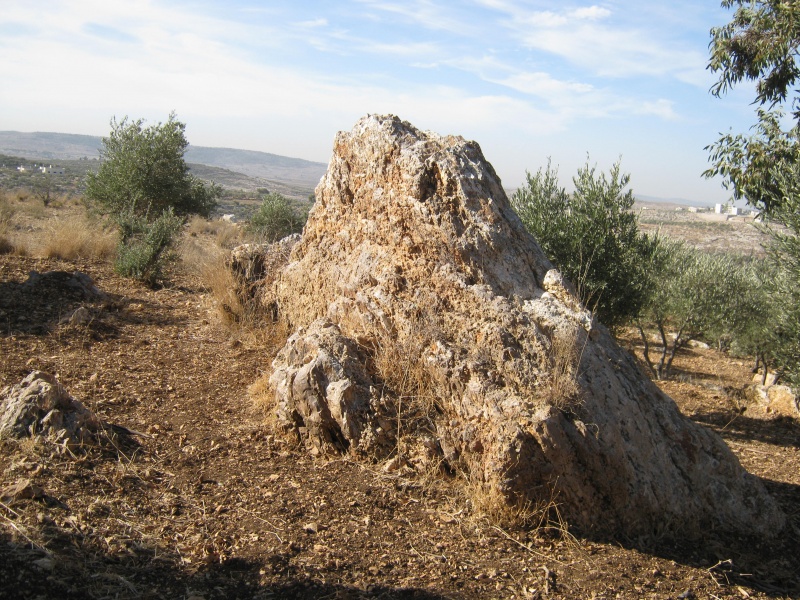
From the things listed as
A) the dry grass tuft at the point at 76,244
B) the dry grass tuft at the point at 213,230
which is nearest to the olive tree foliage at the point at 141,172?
the dry grass tuft at the point at 213,230

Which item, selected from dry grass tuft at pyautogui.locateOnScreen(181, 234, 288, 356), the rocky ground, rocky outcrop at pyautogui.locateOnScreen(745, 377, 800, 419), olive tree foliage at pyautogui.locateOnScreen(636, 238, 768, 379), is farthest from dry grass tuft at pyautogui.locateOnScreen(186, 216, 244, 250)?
rocky outcrop at pyautogui.locateOnScreen(745, 377, 800, 419)

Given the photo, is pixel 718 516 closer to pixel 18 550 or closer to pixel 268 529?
pixel 268 529

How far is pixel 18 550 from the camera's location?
313 cm

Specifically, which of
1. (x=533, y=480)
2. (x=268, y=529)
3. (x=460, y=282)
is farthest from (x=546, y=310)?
(x=268, y=529)

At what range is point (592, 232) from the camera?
7277mm

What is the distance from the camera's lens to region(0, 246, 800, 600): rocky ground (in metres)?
3.23

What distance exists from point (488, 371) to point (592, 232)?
3.65 meters

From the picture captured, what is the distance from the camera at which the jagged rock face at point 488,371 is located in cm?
407

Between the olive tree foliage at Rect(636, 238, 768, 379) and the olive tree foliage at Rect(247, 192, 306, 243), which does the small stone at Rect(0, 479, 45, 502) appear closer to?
the olive tree foliage at Rect(636, 238, 768, 379)

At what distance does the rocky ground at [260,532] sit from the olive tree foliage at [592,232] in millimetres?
2731

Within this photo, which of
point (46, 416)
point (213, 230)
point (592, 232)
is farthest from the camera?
point (213, 230)

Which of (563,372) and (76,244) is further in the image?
(76,244)

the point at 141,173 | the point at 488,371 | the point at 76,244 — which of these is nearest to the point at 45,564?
the point at 488,371

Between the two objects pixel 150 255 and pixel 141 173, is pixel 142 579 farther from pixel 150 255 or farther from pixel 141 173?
pixel 141 173
